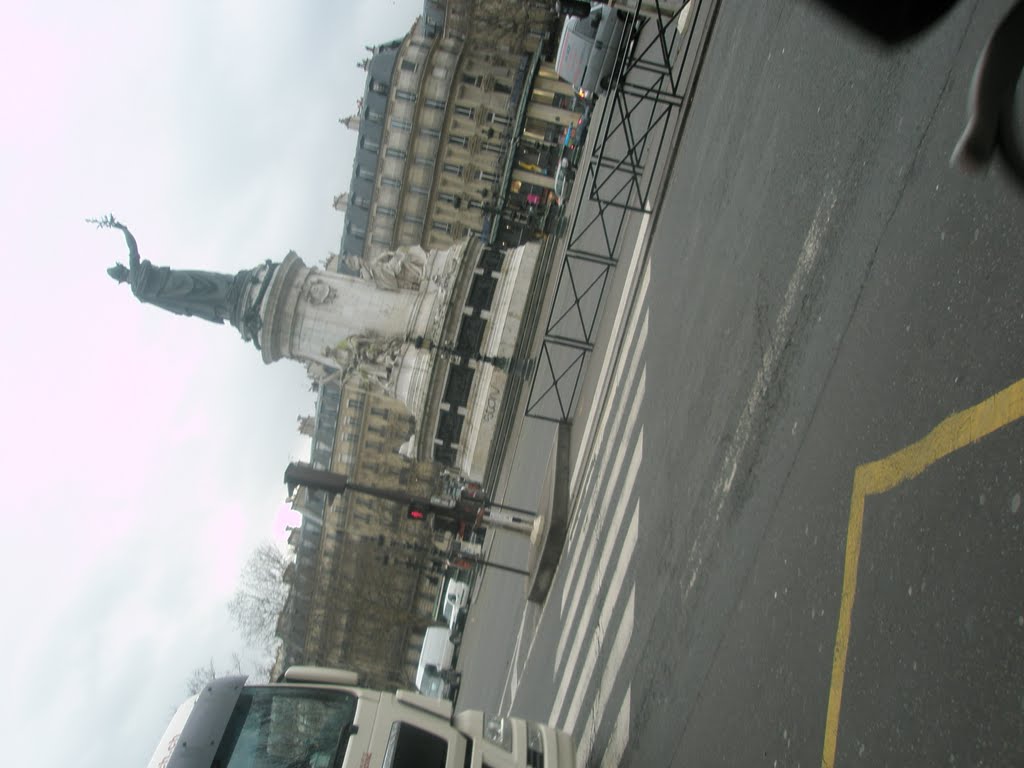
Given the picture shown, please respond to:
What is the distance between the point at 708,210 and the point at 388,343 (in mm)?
19048

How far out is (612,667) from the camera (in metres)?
9.80

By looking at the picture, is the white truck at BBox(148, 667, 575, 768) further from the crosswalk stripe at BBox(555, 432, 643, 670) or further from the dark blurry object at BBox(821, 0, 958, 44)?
the dark blurry object at BBox(821, 0, 958, 44)

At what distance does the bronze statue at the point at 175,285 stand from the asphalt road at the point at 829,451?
985 inches

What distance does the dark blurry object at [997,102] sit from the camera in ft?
8.52

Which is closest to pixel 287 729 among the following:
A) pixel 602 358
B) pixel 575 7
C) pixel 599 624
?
pixel 599 624

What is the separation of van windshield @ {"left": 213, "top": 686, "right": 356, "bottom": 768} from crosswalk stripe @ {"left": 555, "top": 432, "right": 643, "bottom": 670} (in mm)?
4246

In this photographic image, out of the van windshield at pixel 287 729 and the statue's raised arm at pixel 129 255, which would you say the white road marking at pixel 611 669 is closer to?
the van windshield at pixel 287 729

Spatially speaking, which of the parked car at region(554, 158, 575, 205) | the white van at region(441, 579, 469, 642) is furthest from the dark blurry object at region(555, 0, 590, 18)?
the white van at region(441, 579, 469, 642)

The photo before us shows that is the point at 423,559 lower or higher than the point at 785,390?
higher

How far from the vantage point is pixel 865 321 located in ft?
20.0

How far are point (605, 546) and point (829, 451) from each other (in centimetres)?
578

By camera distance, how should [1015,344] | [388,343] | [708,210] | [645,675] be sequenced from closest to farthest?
[1015,344], [645,675], [708,210], [388,343]

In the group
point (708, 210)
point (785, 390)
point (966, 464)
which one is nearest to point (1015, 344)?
point (966, 464)

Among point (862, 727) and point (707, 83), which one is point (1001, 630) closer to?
point (862, 727)
